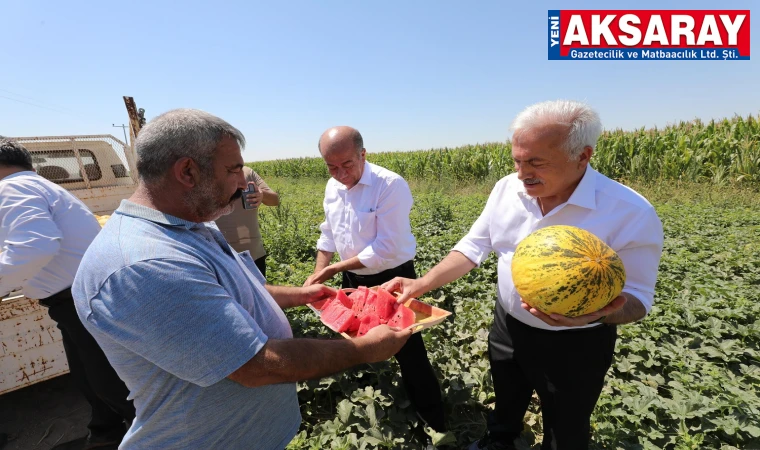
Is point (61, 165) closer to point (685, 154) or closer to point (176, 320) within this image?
point (176, 320)

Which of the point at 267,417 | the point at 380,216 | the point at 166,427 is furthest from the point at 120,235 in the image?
the point at 380,216

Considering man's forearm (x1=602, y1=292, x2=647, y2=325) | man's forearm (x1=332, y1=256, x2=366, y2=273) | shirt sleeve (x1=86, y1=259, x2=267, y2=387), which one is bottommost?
man's forearm (x1=332, y1=256, x2=366, y2=273)

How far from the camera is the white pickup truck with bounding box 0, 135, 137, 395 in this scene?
10.7 ft

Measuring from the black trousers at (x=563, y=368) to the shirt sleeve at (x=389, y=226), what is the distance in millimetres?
1007

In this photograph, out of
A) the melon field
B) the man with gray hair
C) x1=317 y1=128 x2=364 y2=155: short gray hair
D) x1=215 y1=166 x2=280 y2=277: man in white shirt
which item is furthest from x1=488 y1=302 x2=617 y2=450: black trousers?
x1=215 y1=166 x2=280 y2=277: man in white shirt

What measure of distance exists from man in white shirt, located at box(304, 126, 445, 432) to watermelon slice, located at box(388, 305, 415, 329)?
58 centimetres

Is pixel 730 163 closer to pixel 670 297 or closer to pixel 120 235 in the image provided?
pixel 670 297

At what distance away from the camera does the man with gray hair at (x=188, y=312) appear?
4.09 feet

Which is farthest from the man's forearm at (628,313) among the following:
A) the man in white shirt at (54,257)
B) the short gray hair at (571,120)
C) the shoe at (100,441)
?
the shoe at (100,441)

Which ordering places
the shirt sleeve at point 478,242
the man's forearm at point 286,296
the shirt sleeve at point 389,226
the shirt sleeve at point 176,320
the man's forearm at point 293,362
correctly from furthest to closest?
the shirt sleeve at point 389,226 → the shirt sleeve at point 478,242 → the man's forearm at point 286,296 → the man's forearm at point 293,362 → the shirt sleeve at point 176,320

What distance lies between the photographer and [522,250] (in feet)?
6.27

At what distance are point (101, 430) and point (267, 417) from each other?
2594 millimetres

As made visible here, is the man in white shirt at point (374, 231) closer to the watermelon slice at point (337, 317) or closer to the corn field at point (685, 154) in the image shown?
the watermelon slice at point (337, 317)

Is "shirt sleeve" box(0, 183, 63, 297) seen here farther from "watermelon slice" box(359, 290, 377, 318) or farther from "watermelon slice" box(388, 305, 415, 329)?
"watermelon slice" box(388, 305, 415, 329)
